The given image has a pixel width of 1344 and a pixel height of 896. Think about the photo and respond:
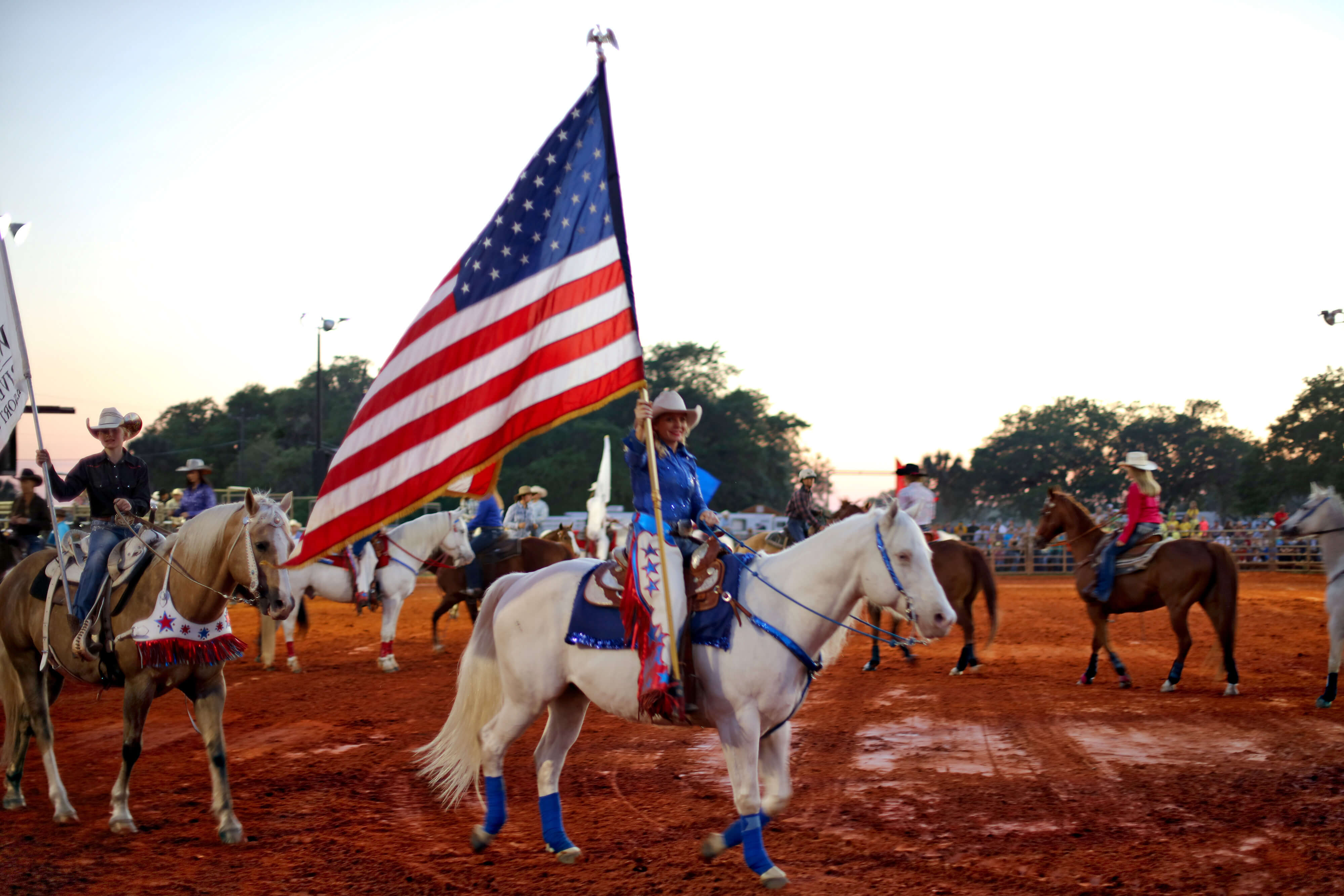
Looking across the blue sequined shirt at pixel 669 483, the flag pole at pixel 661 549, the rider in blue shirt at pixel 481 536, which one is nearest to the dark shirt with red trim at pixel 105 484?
the blue sequined shirt at pixel 669 483

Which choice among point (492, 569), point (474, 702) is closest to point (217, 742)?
point (474, 702)

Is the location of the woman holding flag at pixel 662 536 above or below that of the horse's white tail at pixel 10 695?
above

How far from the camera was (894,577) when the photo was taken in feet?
15.7

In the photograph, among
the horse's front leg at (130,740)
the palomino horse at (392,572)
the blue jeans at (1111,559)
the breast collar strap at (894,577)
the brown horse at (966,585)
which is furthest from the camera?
the palomino horse at (392,572)

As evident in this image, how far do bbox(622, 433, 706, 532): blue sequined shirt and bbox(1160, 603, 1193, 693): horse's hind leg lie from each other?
7.65 meters

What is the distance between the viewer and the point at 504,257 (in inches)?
207

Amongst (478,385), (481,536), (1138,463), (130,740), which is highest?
(478,385)

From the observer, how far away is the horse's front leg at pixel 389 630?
13.1m

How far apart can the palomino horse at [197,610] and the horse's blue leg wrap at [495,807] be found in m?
1.63

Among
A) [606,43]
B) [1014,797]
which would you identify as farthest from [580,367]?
[1014,797]

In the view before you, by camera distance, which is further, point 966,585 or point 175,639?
point 966,585

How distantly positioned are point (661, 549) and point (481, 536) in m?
10.8

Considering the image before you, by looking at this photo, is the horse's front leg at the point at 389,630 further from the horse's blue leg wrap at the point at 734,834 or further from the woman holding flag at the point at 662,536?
the horse's blue leg wrap at the point at 734,834

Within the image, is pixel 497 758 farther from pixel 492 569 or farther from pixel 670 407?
pixel 492 569
